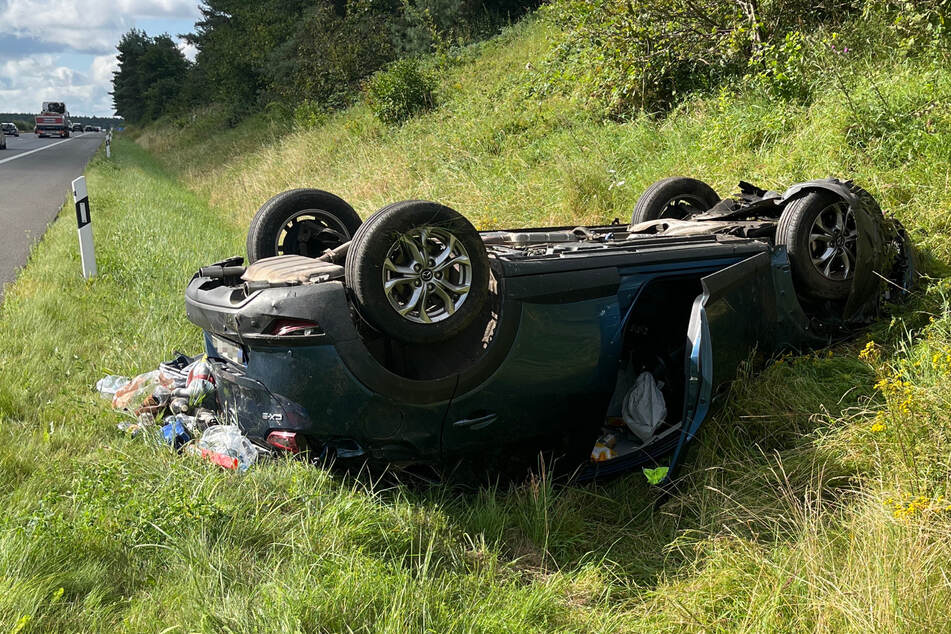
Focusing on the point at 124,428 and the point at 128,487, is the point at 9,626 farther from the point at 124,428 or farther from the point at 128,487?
A: the point at 124,428

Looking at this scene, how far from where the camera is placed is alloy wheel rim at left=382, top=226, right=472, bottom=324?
3.09 meters

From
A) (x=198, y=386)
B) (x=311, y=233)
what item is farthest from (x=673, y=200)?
(x=198, y=386)

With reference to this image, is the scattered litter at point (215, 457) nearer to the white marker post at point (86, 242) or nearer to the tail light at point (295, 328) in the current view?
the tail light at point (295, 328)

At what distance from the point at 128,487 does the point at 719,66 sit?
28.0ft

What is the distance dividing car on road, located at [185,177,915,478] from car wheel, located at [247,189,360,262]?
0.01 m

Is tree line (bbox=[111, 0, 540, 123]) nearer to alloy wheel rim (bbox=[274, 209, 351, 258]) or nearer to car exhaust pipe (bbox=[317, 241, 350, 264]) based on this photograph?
alloy wheel rim (bbox=[274, 209, 351, 258])

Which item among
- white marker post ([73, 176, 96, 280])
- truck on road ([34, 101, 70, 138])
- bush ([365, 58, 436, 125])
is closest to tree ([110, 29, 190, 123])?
truck on road ([34, 101, 70, 138])

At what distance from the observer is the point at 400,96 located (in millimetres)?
16016

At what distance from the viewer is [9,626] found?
7.39 ft

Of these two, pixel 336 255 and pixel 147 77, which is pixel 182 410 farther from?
pixel 147 77

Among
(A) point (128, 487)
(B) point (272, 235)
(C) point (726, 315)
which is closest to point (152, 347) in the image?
(B) point (272, 235)

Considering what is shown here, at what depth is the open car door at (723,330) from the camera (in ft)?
11.2

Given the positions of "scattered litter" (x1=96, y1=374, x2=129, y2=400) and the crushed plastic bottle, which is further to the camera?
"scattered litter" (x1=96, y1=374, x2=129, y2=400)

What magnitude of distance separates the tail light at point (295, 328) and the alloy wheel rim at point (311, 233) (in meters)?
1.33
